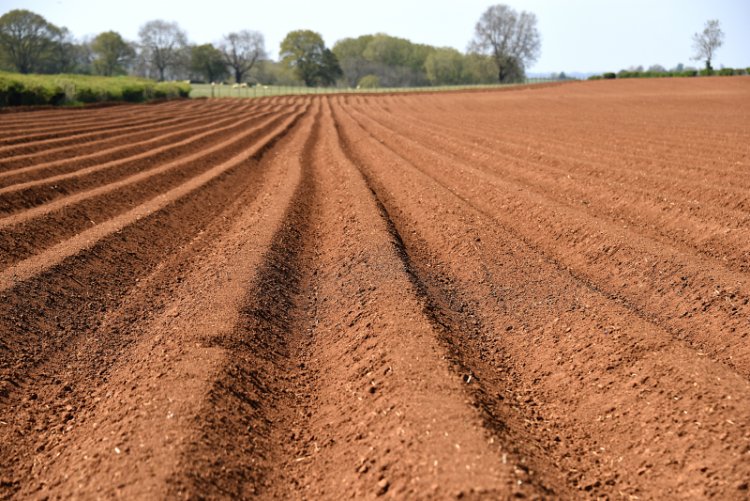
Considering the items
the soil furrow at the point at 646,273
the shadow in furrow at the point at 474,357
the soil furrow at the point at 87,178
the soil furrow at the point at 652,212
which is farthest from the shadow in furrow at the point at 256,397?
the soil furrow at the point at 652,212

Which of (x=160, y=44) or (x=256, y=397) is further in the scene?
(x=160, y=44)

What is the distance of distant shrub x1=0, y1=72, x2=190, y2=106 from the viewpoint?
30016 mm

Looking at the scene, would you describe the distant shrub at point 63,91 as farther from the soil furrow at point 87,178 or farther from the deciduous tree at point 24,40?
the deciduous tree at point 24,40

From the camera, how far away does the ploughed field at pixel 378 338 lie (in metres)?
3.52

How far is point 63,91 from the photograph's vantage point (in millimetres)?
34500

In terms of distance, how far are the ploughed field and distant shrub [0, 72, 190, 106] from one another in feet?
74.5

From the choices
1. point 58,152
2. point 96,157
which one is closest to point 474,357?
Result: point 96,157

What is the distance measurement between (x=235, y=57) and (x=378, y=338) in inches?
4614

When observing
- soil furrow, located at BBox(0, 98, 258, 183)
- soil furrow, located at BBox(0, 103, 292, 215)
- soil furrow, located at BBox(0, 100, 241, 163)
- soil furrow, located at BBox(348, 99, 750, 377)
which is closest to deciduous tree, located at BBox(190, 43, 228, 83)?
soil furrow, located at BBox(0, 100, 241, 163)

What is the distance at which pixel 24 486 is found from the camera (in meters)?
3.62

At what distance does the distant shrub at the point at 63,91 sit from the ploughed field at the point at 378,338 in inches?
894

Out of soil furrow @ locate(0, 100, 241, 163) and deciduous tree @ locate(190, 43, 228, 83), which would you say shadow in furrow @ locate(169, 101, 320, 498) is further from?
deciduous tree @ locate(190, 43, 228, 83)

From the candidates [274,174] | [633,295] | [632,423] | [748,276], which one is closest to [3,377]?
[632,423]

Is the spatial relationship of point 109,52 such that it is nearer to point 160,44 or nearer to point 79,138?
point 160,44
